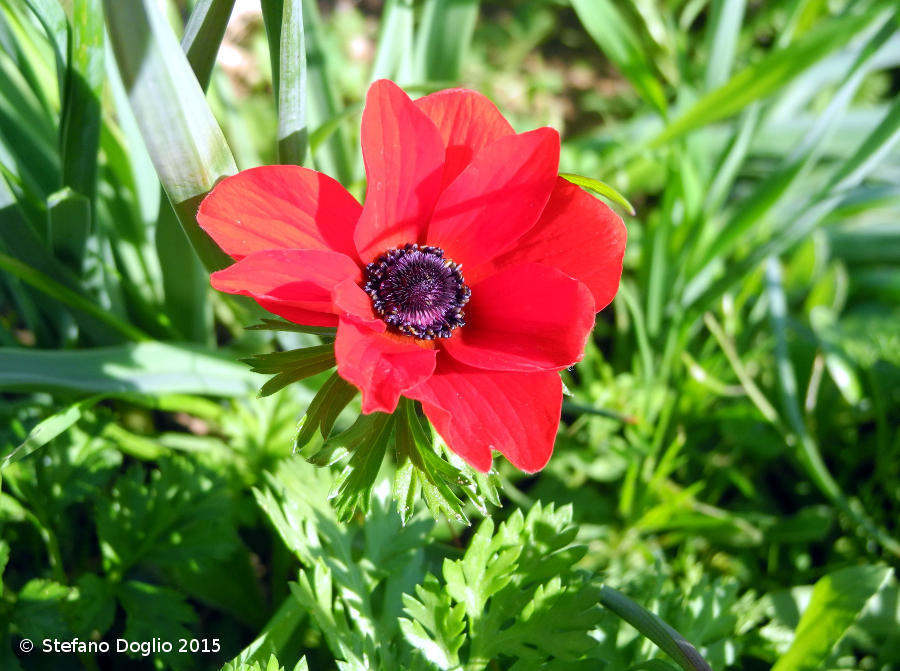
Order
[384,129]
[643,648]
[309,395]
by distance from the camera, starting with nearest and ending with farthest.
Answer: [384,129]
[643,648]
[309,395]

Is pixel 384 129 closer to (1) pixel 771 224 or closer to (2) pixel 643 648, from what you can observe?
(2) pixel 643 648

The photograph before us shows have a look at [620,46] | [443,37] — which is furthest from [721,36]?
[443,37]

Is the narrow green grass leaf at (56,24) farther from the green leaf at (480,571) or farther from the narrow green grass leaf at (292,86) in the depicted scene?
the green leaf at (480,571)

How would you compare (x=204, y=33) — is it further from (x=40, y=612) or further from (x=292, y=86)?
(x=40, y=612)

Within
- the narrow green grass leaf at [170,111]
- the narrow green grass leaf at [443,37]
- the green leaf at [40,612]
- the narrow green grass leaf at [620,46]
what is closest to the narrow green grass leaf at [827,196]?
the narrow green grass leaf at [620,46]

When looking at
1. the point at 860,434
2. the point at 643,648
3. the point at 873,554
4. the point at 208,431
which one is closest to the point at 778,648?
the point at 643,648
